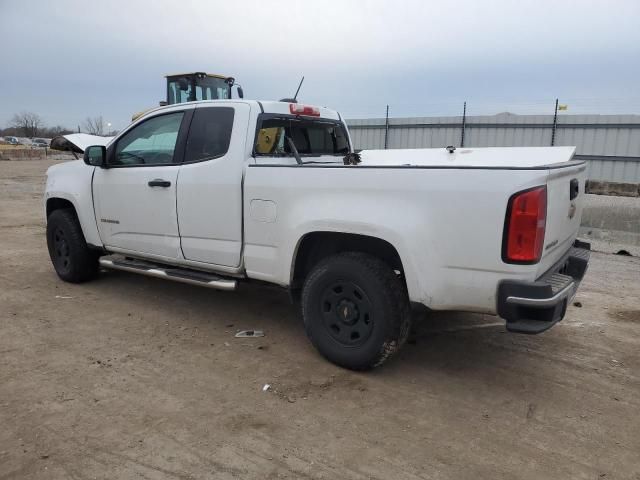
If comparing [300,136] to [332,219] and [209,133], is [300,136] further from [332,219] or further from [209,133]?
[332,219]

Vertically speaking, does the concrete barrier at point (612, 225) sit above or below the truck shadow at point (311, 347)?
above

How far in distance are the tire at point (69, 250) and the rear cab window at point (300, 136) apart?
2.60m

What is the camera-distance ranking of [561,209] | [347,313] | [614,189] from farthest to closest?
[614,189]
[347,313]
[561,209]

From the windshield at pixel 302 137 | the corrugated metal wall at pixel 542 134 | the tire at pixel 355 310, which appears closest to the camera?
the tire at pixel 355 310

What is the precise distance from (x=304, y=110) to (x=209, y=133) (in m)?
0.91

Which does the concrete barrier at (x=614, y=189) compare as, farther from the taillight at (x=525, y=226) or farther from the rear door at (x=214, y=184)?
the rear door at (x=214, y=184)

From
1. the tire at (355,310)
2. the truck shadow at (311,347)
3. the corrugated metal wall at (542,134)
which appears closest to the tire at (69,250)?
the truck shadow at (311,347)

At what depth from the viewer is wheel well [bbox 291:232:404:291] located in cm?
357

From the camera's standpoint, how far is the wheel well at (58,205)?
5.78m

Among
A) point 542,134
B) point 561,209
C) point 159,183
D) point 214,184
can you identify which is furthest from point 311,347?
point 542,134

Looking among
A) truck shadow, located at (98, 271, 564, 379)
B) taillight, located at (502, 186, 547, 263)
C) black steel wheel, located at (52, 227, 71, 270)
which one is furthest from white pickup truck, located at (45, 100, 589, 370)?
truck shadow, located at (98, 271, 564, 379)

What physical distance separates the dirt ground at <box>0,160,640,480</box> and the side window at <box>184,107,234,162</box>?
1.53 metres

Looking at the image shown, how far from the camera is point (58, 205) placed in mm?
5930

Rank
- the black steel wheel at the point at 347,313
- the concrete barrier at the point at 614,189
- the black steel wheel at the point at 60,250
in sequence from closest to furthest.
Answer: the black steel wheel at the point at 347,313 < the black steel wheel at the point at 60,250 < the concrete barrier at the point at 614,189
